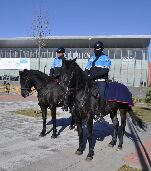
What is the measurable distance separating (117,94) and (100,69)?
0.99 metres

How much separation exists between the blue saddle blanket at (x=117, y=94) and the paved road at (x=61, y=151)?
141 cm

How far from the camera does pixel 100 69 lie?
30.0 feet

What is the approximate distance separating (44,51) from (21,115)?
149ft

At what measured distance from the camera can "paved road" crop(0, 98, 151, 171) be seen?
775cm

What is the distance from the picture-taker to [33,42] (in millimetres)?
60875

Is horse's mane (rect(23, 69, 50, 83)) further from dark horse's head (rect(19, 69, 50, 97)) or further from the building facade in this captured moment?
the building facade

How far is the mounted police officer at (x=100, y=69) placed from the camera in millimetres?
9133

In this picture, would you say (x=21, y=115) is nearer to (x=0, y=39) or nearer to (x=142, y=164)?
(x=142, y=164)

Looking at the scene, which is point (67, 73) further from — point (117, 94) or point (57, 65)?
point (57, 65)

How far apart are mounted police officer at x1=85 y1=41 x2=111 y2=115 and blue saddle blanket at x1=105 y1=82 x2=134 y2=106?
0.71 ft

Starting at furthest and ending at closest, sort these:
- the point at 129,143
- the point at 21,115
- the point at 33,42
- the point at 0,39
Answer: the point at 0,39, the point at 33,42, the point at 21,115, the point at 129,143

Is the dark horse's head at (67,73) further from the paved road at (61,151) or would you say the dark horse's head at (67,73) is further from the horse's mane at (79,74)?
the paved road at (61,151)

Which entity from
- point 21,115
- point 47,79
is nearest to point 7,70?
point 21,115

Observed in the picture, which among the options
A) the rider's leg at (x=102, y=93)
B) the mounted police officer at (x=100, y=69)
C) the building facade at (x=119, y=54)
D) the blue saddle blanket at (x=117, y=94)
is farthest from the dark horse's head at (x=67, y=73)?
the building facade at (x=119, y=54)
